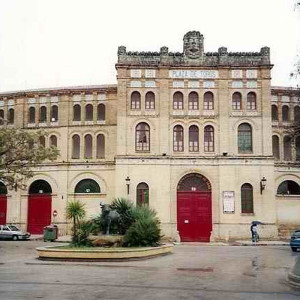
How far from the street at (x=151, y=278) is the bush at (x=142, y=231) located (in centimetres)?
141

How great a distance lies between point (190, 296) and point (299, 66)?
10.1m

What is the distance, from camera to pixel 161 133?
40156 millimetres

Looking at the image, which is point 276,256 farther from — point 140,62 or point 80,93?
point 80,93

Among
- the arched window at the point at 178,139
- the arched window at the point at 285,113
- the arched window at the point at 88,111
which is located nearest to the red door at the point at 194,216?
the arched window at the point at 178,139

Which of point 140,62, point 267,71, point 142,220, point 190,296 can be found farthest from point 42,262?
point 267,71

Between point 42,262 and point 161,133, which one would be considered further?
point 161,133

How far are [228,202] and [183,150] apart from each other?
16.5 ft

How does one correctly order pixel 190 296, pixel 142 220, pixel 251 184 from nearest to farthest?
pixel 190 296, pixel 142 220, pixel 251 184

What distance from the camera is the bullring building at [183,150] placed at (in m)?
39.6

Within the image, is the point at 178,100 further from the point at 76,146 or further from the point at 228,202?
the point at 76,146

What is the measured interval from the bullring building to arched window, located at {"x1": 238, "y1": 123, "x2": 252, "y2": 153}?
0.24ft

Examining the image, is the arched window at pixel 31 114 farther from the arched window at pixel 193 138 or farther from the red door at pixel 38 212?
the arched window at pixel 193 138

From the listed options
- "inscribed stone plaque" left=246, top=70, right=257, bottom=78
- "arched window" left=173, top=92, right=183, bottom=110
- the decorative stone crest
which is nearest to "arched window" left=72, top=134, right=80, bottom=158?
"arched window" left=173, top=92, right=183, bottom=110

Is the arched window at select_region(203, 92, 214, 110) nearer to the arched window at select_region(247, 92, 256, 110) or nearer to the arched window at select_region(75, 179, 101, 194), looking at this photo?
the arched window at select_region(247, 92, 256, 110)
